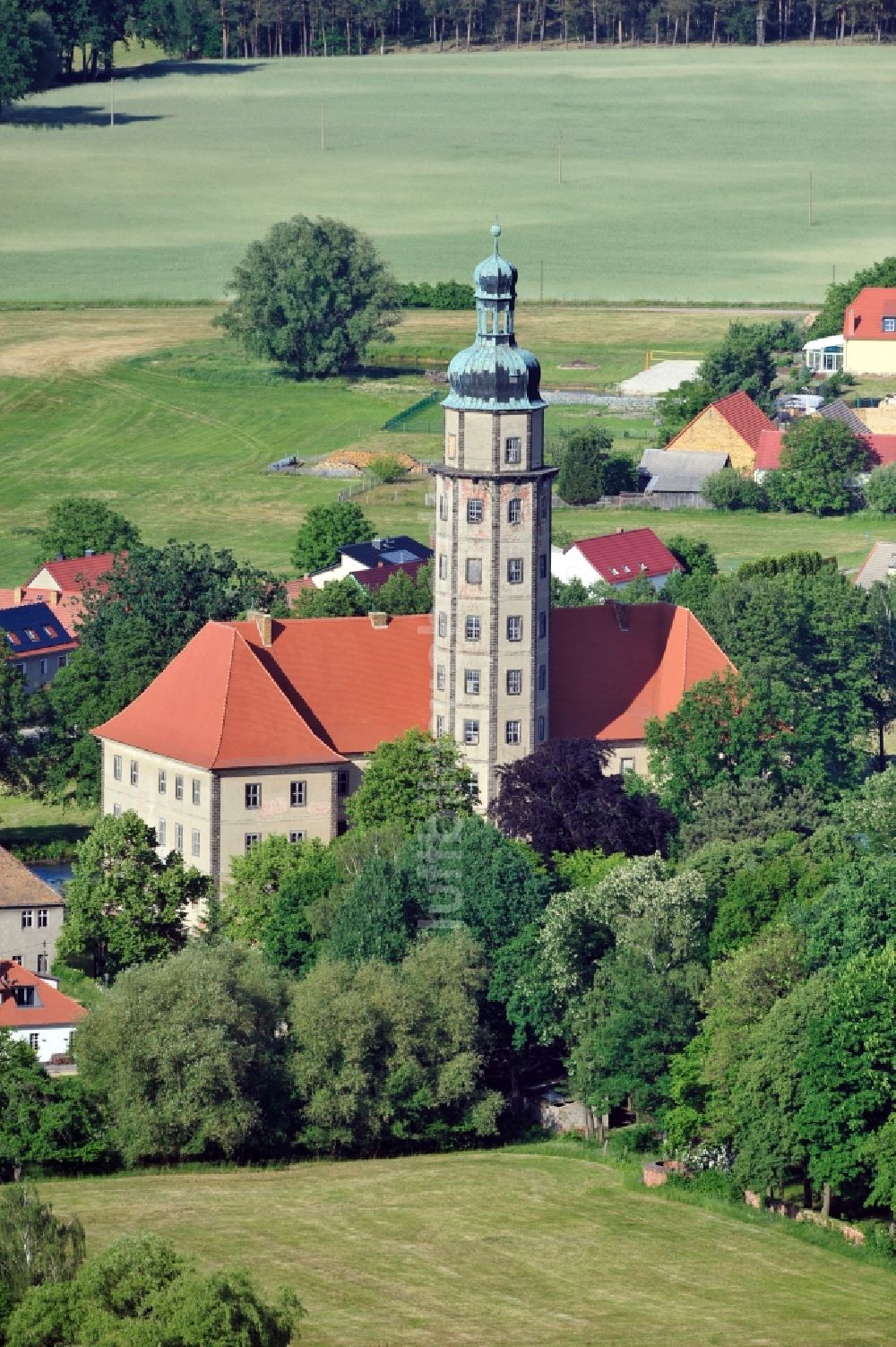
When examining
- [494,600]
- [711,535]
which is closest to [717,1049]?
[494,600]

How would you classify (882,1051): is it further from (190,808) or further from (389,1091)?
(190,808)

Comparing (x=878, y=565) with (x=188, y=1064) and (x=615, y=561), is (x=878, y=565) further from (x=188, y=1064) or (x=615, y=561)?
(x=188, y=1064)

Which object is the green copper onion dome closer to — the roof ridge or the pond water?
the roof ridge

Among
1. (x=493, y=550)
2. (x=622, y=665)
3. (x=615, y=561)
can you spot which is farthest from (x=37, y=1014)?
(x=615, y=561)

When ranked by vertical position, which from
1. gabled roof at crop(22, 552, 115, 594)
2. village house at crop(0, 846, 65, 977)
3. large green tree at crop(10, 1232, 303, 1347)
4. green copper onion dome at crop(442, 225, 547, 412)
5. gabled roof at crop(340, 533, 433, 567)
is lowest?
large green tree at crop(10, 1232, 303, 1347)

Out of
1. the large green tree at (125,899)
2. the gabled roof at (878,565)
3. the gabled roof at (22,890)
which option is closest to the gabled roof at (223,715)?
the large green tree at (125,899)

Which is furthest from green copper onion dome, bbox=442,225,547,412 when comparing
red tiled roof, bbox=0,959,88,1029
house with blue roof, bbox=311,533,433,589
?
house with blue roof, bbox=311,533,433,589

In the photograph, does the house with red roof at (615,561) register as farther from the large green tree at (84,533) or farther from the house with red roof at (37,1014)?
the house with red roof at (37,1014)
